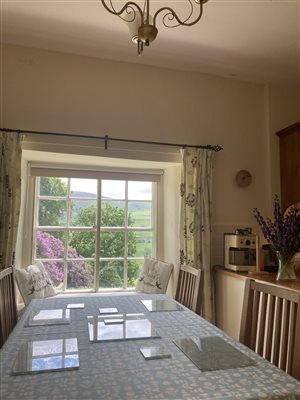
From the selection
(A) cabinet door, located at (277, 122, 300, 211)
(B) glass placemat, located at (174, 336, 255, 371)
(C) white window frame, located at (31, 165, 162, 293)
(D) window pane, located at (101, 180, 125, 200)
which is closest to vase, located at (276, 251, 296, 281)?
(A) cabinet door, located at (277, 122, 300, 211)

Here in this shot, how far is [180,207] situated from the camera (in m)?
2.86

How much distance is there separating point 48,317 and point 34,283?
1.06m

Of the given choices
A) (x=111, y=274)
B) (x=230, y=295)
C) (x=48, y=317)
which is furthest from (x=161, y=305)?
(x=111, y=274)

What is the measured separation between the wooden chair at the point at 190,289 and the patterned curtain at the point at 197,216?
584mm

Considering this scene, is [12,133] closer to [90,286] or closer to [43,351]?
[90,286]

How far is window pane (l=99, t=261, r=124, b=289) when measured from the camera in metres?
3.08

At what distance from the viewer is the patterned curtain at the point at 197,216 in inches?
108

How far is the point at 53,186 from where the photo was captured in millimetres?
3070

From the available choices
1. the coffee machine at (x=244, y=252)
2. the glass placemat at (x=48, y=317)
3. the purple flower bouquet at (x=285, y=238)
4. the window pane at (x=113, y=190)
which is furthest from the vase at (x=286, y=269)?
the window pane at (x=113, y=190)

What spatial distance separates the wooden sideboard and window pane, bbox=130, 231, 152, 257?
756mm

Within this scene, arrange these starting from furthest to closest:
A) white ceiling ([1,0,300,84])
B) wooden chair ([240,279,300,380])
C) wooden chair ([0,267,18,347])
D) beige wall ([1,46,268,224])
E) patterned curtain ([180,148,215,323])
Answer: patterned curtain ([180,148,215,323])
beige wall ([1,46,268,224])
white ceiling ([1,0,300,84])
wooden chair ([0,267,18,347])
wooden chair ([240,279,300,380])

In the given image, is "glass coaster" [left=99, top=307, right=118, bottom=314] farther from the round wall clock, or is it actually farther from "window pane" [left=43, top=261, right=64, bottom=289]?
the round wall clock

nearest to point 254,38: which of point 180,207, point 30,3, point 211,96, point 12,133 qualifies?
point 211,96

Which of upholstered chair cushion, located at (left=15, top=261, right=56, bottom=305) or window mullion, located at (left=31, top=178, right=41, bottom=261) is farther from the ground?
window mullion, located at (left=31, top=178, right=41, bottom=261)
